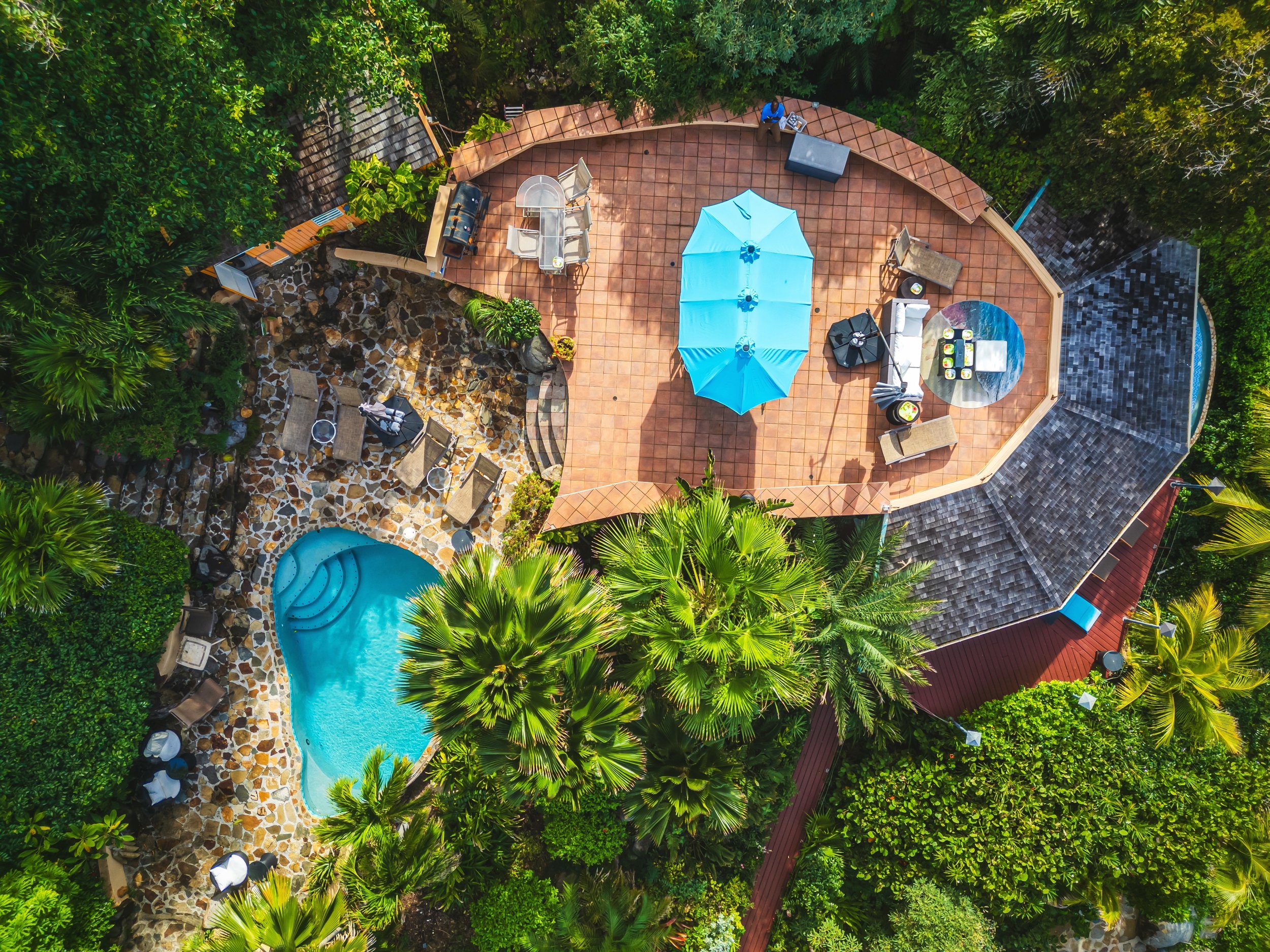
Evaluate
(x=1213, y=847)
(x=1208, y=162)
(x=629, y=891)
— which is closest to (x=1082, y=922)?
(x=1213, y=847)

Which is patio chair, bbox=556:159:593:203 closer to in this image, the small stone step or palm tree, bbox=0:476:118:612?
the small stone step

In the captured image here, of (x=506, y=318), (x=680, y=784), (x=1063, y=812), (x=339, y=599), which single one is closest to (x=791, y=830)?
(x=680, y=784)

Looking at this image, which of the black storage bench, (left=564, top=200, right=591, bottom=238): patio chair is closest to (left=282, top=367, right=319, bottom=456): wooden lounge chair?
(left=564, top=200, right=591, bottom=238): patio chair

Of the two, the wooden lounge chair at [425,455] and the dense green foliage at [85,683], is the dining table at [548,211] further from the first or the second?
the dense green foliage at [85,683]

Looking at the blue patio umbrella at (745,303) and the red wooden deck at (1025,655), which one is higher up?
the blue patio umbrella at (745,303)

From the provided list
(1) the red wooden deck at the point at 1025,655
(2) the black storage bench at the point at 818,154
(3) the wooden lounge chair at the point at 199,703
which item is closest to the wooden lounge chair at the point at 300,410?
(3) the wooden lounge chair at the point at 199,703
